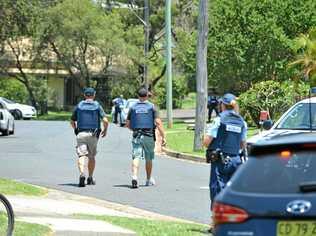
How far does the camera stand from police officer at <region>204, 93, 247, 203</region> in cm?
1102

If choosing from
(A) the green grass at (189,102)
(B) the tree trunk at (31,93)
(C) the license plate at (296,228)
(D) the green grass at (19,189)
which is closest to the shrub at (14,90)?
(B) the tree trunk at (31,93)

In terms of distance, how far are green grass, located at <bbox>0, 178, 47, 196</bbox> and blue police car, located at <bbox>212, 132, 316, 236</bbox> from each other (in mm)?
9081

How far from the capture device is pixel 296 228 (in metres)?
6.03

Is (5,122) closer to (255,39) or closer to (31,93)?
(255,39)

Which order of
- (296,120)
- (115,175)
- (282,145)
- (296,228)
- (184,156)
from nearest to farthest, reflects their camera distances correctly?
1. (296,228)
2. (282,145)
3. (296,120)
4. (115,175)
5. (184,156)

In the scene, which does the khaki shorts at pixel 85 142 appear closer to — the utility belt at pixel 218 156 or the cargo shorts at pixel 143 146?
the cargo shorts at pixel 143 146

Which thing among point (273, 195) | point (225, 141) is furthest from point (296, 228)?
point (225, 141)

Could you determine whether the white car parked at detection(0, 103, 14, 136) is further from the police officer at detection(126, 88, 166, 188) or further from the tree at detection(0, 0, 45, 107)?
the tree at detection(0, 0, 45, 107)

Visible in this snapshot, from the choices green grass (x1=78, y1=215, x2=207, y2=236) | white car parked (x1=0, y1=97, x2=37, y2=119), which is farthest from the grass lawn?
white car parked (x1=0, y1=97, x2=37, y2=119)

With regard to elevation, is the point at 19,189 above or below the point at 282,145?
below

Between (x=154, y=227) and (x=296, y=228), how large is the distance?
18.0ft

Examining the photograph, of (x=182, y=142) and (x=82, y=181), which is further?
(x=182, y=142)

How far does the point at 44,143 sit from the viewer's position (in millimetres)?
29766

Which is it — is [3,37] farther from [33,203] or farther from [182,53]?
[33,203]
